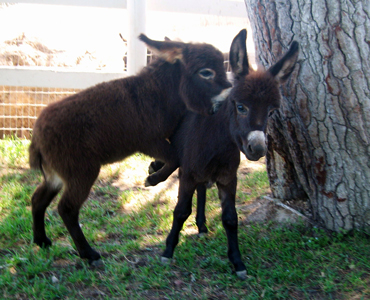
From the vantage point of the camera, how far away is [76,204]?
342 cm

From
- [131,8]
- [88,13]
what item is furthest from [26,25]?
[131,8]

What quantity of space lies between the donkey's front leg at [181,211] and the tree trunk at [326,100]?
3.68 ft

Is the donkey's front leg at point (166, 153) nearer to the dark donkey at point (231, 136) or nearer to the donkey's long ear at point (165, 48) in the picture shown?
the dark donkey at point (231, 136)

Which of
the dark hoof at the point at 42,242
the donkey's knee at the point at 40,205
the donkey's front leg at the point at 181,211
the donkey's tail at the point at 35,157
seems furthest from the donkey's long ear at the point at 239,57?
the dark hoof at the point at 42,242

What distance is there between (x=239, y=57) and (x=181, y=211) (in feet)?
4.94

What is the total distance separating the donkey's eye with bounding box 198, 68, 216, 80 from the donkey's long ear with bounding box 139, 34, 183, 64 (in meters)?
0.29

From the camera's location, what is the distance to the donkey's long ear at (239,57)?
3.18 m

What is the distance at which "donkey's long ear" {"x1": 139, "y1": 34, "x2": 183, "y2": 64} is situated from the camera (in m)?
3.68

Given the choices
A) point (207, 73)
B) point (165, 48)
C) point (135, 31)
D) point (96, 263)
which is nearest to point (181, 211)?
point (96, 263)

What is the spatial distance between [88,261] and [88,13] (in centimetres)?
584

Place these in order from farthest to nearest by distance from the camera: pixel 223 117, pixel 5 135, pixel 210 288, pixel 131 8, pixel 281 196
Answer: pixel 5 135 < pixel 131 8 < pixel 281 196 < pixel 223 117 < pixel 210 288

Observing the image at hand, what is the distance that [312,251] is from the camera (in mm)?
3545

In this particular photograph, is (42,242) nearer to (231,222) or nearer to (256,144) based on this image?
(231,222)

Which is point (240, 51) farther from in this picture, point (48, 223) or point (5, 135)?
point (5, 135)
